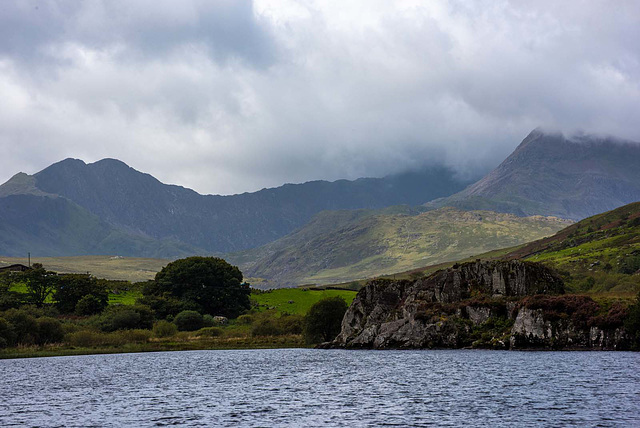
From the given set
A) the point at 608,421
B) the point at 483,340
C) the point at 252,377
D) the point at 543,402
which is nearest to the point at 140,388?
the point at 252,377

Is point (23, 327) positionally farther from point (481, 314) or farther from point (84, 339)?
point (481, 314)

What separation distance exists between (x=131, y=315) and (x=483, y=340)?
105790mm

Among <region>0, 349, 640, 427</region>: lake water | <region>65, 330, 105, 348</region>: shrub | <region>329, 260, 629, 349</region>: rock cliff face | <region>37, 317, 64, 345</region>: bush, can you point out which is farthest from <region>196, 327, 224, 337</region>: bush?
<region>0, 349, 640, 427</region>: lake water

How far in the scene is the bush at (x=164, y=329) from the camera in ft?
616

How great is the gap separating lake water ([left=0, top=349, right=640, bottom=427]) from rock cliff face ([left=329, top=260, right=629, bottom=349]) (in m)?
9.46

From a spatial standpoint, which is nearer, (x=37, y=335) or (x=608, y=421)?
(x=608, y=421)

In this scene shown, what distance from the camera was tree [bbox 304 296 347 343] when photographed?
175 m

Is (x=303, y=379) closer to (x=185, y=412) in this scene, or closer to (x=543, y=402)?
(x=185, y=412)

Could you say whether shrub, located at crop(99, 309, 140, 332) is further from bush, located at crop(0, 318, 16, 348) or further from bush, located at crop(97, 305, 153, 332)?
bush, located at crop(0, 318, 16, 348)

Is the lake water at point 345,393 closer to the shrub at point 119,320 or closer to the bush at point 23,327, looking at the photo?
the bush at point 23,327

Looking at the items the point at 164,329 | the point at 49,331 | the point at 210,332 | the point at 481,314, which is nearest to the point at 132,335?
the point at 164,329

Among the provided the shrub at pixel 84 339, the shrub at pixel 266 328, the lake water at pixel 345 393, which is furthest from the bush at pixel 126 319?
the lake water at pixel 345 393

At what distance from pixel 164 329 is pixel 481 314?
95.5 m

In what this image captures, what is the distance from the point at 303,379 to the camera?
88.5 m
